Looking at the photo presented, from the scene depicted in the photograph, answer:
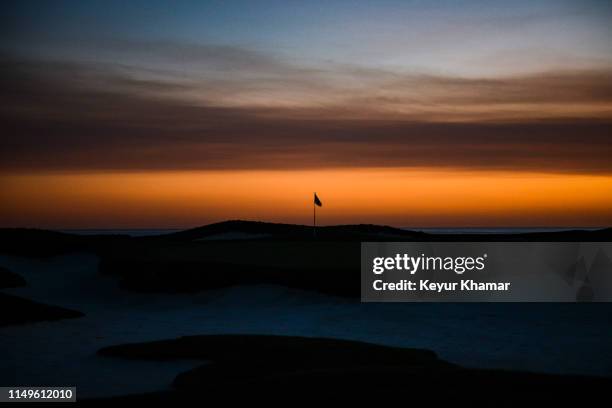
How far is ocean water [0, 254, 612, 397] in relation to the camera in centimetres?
1085

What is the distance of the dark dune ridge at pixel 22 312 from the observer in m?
15.2

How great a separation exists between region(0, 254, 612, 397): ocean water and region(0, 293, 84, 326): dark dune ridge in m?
0.36

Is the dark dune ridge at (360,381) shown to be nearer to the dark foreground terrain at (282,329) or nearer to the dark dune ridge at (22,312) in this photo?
the dark foreground terrain at (282,329)

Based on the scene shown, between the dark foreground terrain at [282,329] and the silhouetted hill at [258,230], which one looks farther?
the silhouetted hill at [258,230]

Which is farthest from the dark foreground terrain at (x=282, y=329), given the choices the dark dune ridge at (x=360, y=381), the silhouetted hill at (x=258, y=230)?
the silhouetted hill at (x=258, y=230)

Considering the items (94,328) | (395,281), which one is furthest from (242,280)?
(94,328)

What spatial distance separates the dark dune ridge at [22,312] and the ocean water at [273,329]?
0.36 metres

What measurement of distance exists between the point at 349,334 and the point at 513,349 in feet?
11.0

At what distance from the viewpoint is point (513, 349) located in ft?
41.9

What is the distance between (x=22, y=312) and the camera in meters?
15.5

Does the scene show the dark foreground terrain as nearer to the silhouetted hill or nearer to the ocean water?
the ocean water

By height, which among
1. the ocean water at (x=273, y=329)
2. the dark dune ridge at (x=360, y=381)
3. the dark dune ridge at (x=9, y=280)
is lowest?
the dark dune ridge at (x=9, y=280)

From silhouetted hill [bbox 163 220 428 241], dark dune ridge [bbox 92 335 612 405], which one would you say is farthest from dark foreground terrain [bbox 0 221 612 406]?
silhouetted hill [bbox 163 220 428 241]

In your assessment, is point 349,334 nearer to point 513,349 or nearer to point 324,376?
point 513,349
